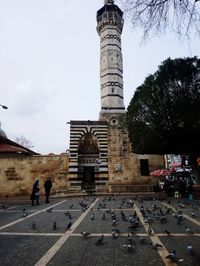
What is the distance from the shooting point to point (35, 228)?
767 cm

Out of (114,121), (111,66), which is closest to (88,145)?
(114,121)

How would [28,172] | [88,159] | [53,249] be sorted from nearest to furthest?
[53,249]
[28,172]
[88,159]

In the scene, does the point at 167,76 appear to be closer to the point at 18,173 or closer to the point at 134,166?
the point at 134,166

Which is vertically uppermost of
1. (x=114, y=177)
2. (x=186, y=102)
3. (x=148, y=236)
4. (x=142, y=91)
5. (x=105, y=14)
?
(x=105, y=14)

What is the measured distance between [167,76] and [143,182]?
12.9 metres

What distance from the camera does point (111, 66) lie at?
30.5m

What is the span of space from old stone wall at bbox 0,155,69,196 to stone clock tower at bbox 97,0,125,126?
801cm

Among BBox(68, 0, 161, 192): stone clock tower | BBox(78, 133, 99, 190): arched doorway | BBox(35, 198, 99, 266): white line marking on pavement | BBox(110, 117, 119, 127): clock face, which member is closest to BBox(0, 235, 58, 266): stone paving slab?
BBox(35, 198, 99, 266): white line marking on pavement

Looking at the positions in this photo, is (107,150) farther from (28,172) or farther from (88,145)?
(28,172)

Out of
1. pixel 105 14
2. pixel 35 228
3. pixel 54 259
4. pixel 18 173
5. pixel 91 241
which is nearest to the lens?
pixel 54 259

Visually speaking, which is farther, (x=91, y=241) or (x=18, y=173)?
(x=18, y=173)

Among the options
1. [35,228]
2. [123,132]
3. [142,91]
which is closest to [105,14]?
[123,132]

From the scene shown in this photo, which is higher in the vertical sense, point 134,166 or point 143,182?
point 134,166

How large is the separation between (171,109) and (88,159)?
13.0 m
